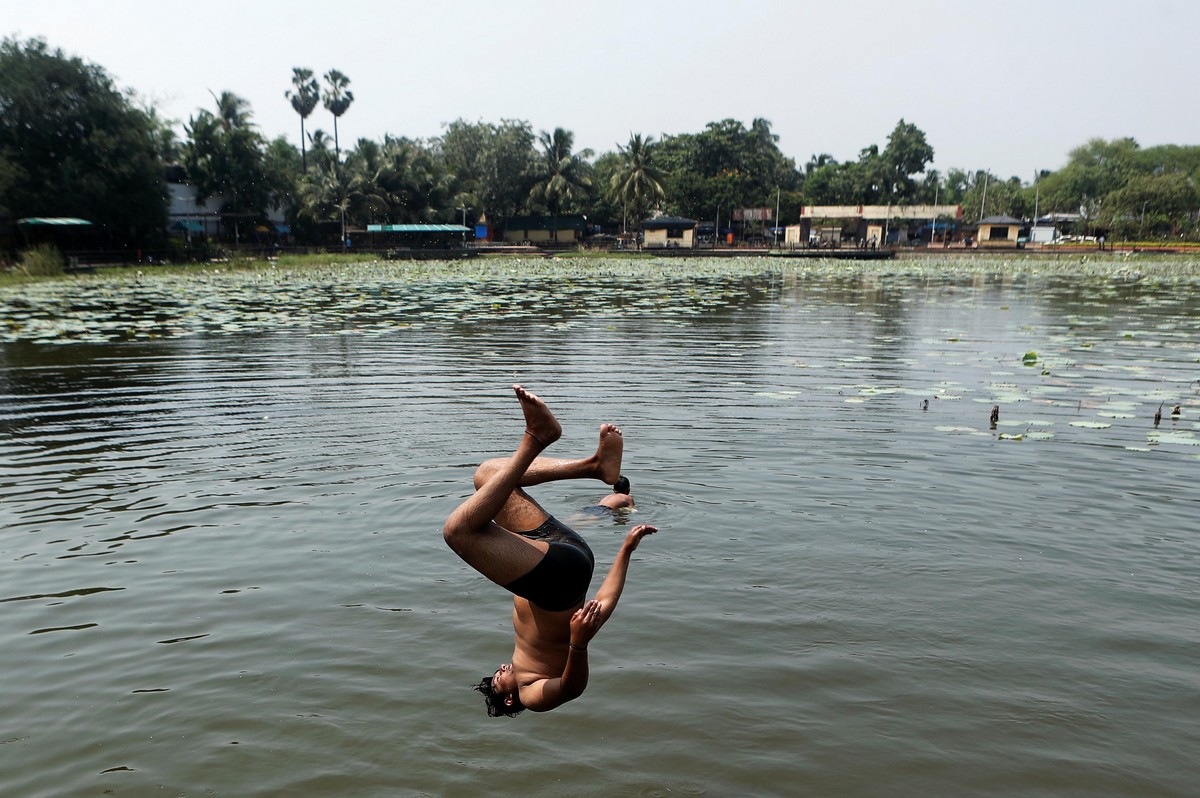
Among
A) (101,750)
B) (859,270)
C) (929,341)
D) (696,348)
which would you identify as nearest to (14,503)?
(101,750)

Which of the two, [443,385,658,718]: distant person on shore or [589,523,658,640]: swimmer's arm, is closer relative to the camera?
[443,385,658,718]: distant person on shore

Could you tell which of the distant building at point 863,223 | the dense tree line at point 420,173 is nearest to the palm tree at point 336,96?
the dense tree line at point 420,173

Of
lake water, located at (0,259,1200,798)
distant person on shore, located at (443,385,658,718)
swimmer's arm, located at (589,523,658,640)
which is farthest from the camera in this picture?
lake water, located at (0,259,1200,798)

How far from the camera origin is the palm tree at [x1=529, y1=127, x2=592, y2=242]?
232ft

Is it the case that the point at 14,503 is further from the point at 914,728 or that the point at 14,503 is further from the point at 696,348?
the point at 696,348

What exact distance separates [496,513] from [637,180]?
6929 cm

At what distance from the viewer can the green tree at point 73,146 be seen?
4091 centimetres

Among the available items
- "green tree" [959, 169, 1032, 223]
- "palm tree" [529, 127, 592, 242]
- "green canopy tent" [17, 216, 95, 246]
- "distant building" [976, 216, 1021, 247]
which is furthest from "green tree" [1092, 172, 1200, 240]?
"green canopy tent" [17, 216, 95, 246]

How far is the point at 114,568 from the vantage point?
20.0 ft

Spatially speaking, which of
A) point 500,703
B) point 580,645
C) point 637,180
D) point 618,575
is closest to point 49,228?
point 637,180

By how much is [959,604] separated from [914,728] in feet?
5.06

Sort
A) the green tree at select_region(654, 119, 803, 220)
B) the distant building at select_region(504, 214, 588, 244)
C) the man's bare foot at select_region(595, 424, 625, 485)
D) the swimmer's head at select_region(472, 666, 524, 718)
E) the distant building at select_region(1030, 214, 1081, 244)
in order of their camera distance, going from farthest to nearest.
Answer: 1. the distant building at select_region(1030, 214, 1081, 244)
2. the green tree at select_region(654, 119, 803, 220)
3. the distant building at select_region(504, 214, 588, 244)
4. the swimmer's head at select_region(472, 666, 524, 718)
5. the man's bare foot at select_region(595, 424, 625, 485)

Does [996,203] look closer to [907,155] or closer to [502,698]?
[907,155]

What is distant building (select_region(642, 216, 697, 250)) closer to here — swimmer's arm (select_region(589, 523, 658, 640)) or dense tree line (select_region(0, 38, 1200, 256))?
dense tree line (select_region(0, 38, 1200, 256))
